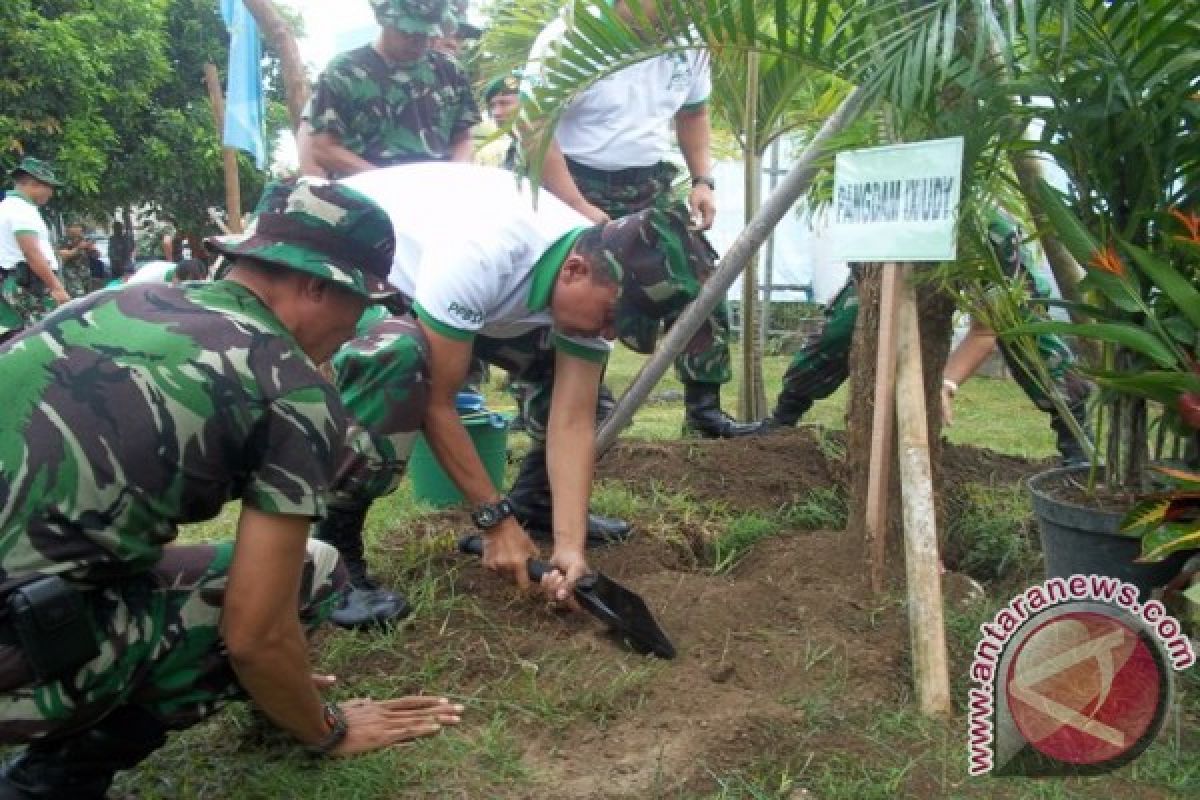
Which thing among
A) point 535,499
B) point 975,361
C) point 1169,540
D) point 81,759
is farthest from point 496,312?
point 975,361

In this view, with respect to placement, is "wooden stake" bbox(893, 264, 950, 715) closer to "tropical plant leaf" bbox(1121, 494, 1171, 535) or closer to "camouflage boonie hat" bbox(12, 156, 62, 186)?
"tropical plant leaf" bbox(1121, 494, 1171, 535)

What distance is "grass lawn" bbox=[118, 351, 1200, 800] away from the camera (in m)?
1.95

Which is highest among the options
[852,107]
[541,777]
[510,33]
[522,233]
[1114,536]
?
[510,33]

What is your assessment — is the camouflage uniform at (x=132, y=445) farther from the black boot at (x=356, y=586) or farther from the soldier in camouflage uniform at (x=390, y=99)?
the soldier in camouflage uniform at (x=390, y=99)

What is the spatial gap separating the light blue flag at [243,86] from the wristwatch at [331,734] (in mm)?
4945

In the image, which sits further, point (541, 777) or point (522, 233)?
point (522, 233)

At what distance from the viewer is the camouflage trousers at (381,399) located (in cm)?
254

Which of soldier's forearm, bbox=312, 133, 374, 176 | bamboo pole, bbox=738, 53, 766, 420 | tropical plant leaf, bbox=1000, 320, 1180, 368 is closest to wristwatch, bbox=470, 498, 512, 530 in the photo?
tropical plant leaf, bbox=1000, 320, 1180, 368

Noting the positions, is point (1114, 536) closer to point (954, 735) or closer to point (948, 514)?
point (954, 735)

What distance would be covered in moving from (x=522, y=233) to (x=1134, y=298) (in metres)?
1.39

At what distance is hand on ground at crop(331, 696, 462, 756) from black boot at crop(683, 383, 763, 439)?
8.45 feet

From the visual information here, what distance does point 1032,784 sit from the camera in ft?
6.27

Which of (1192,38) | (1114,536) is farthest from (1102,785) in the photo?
(1192,38)

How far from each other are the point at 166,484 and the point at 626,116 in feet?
8.94
